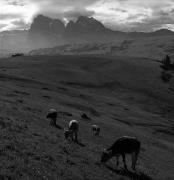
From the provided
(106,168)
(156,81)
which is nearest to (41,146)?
(106,168)

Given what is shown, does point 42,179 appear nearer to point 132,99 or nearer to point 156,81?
point 132,99

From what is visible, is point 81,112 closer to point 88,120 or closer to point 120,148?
point 88,120

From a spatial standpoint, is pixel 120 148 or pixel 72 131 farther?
pixel 72 131

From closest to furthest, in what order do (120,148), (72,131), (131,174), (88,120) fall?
(131,174), (120,148), (72,131), (88,120)

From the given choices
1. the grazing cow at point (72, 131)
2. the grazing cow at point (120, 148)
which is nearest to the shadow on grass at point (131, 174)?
the grazing cow at point (120, 148)

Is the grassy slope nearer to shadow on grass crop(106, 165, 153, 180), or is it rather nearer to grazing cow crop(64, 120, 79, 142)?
shadow on grass crop(106, 165, 153, 180)

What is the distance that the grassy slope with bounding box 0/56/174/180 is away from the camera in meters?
21.4

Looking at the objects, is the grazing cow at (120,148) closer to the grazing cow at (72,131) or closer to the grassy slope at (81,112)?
the grassy slope at (81,112)

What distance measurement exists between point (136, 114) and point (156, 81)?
2515 inches

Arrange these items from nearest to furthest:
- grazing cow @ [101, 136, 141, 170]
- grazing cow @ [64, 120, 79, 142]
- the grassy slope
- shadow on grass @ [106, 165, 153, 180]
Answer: the grassy slope
shadow on grass @ [106, 165, 153, 180]
grazing cow @ [101, 136, 141, 170]
grazing cow @ [64, 120, 79, 142]

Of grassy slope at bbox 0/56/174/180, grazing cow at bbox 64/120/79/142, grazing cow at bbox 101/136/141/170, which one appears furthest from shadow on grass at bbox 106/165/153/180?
grazing cow at bbox 64/120/79/142

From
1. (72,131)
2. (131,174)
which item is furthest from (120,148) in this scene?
(72,131)

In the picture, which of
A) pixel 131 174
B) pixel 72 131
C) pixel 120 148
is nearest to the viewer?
pixel 131 174

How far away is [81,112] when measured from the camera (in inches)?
2761
